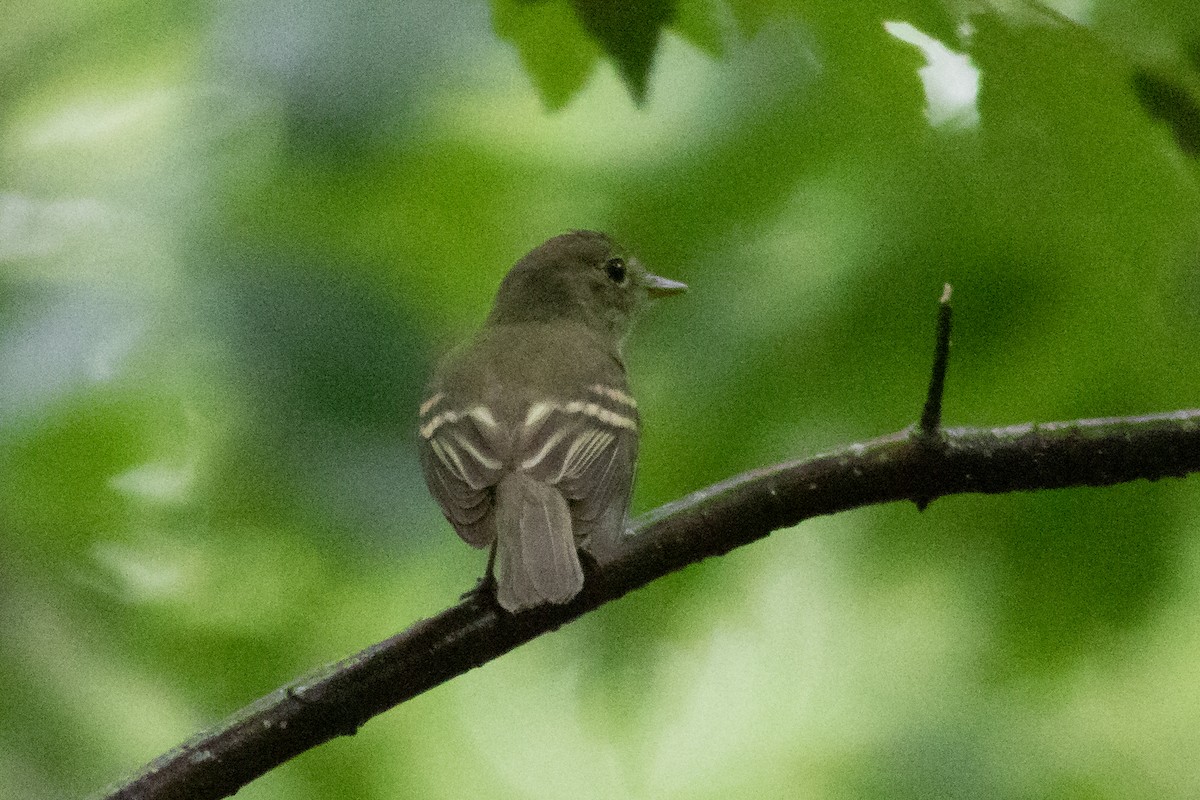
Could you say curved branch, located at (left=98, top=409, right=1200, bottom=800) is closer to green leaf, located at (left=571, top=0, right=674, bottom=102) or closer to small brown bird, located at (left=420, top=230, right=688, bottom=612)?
small brown bird, located at (left=420, top=230, right=688, bottom=612)

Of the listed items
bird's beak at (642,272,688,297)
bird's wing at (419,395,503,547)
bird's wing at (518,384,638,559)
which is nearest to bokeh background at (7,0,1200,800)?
bird's beak at (642,272,688,297)

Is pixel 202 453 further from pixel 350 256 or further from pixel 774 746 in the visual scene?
pixel 774 746

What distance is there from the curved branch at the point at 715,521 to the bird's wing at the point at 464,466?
0.39 ft

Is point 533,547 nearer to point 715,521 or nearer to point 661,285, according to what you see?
point 715,521

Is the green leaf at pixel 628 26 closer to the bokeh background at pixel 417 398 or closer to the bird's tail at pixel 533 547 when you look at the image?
the bokeh background at pixel 417 398

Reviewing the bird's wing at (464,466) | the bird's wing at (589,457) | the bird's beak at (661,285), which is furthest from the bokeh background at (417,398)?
the bird's wing at (464,466)

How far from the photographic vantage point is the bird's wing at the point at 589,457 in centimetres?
163

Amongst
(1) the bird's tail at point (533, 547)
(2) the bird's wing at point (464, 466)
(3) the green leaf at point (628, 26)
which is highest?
(3) the green leaf at point (628, 26)

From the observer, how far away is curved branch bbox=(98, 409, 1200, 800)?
1434 mm

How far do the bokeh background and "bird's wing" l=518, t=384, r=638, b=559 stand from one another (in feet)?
0.53

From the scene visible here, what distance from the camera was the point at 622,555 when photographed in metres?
1.57

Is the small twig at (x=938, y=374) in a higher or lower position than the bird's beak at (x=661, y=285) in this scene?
lower

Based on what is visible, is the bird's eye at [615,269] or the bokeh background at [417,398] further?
the bird's eye at [615,269]

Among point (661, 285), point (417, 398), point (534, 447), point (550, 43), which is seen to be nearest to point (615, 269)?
point (661, 285)
